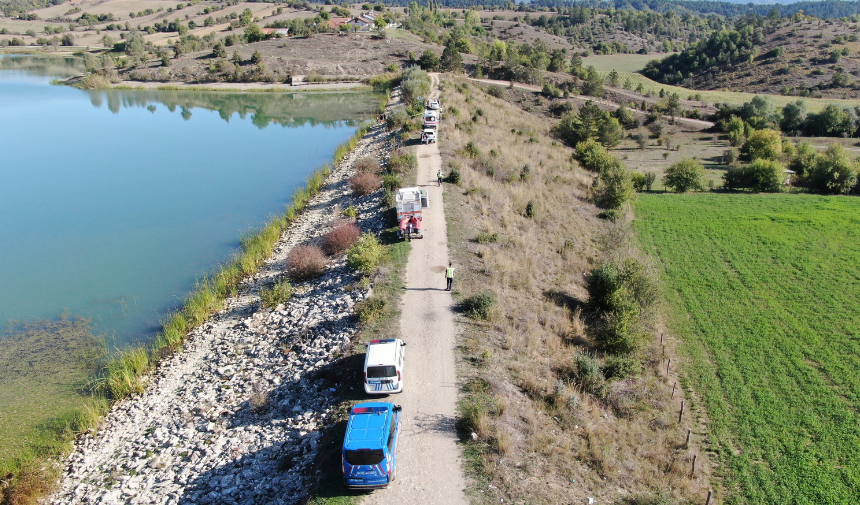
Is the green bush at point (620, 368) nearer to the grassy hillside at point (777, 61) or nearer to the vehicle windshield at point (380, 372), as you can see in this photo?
the vehicle windshield at point (380, 372)

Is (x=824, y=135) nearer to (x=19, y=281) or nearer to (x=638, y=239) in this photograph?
(x=638, y=239)

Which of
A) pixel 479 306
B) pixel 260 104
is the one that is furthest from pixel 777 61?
pixel 479 306

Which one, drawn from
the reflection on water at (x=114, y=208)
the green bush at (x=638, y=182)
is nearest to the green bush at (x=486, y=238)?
the reflection on water at (x=114, y=208)

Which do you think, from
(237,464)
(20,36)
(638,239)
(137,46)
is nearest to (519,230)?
(638,239)

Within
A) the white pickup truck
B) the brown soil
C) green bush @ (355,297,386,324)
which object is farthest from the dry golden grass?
the brown soil

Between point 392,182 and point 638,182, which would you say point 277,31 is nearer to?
point 392,182

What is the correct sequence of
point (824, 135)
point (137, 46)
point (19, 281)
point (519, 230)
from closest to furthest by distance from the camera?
point (19, 281) < point (519, 230) < point (824, 135) < point (137, 46)
